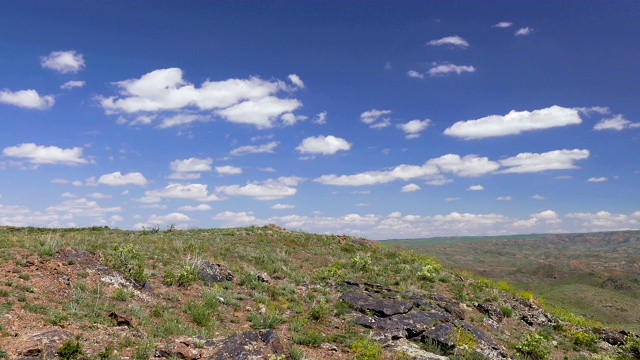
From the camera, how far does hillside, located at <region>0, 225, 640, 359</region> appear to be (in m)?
12.1

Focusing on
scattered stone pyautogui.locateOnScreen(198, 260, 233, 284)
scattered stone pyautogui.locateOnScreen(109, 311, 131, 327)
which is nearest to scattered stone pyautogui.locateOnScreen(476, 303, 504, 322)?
scattered stone pyautogui.locateOnScreen(198, 260, 233, 284)

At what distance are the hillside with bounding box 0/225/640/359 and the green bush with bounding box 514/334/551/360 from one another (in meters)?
0.08

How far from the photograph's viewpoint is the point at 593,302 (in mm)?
91500

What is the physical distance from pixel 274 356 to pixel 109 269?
10.4m

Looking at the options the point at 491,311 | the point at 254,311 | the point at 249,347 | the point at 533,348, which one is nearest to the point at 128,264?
the point at 254,311

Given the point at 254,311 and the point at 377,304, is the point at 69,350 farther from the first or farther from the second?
the point at 377,304

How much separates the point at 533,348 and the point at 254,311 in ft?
39.7

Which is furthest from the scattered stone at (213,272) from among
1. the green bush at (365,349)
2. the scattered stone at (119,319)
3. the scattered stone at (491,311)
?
the scattered stone at (491,311)

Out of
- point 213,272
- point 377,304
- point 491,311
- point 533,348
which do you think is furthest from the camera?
point 491,311

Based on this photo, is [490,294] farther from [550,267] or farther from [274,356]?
[550,267]

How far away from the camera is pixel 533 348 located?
682 inches

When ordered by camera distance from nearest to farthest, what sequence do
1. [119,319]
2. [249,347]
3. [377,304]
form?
1. [249,347]
2. [119,319]
3. [377,304]

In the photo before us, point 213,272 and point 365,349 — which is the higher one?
point 213,272

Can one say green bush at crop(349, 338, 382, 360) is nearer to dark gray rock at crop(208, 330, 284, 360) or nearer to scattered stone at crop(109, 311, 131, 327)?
dark gray rock at crop(208, 330, 284, 360)
